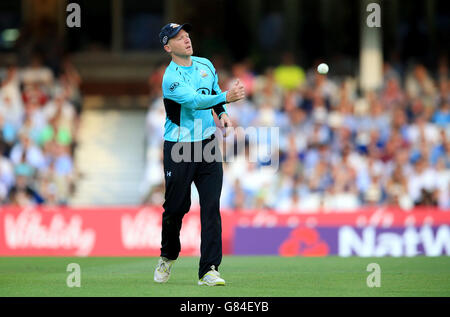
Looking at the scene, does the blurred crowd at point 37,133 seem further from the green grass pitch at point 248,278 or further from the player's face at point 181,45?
the player's face at point 181,45

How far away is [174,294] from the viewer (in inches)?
343

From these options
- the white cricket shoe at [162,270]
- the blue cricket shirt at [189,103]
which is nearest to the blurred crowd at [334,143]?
the white cricket shoe at [162,270]

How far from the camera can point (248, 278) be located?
10500mm

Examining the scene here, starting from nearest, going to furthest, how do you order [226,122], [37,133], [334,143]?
[226,122]
[334,143]
[37,133]

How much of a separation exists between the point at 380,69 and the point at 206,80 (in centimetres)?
1271

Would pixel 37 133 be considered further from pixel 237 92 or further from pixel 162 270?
pixel 237 92

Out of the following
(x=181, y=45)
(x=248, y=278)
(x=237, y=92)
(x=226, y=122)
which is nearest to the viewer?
(x=237, y=92)

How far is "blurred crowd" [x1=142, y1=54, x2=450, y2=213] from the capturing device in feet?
60.9

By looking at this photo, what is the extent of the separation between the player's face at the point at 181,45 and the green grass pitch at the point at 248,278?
2395mm

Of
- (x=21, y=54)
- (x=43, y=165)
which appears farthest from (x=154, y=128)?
(x=21, y=54)

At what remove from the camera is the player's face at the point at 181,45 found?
9.71m

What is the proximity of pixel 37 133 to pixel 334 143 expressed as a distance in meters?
6.44

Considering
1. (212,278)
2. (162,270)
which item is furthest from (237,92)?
(162,270)

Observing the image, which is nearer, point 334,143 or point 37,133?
point 334,143
